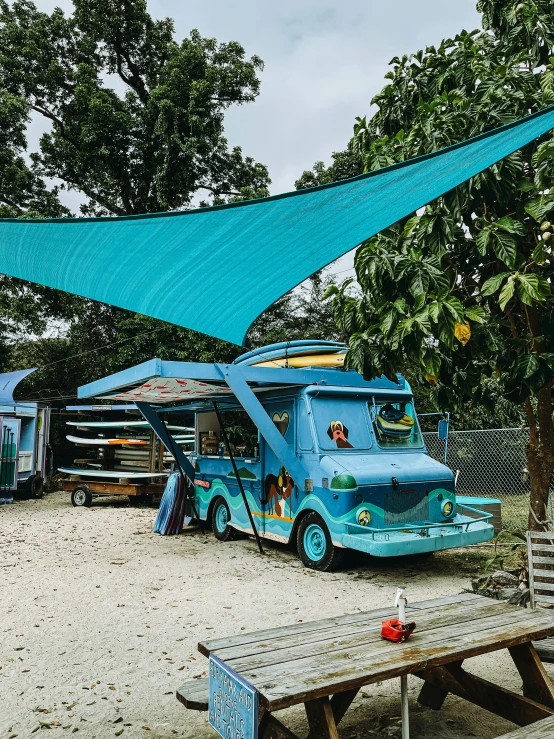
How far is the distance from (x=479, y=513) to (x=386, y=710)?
4465 millimetres

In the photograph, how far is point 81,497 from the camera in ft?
45.9

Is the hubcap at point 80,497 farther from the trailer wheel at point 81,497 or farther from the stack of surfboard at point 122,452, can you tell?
the stack of surfboard at point 122,452

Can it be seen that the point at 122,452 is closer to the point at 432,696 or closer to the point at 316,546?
the point at 316,546

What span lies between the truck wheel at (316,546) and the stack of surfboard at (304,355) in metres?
2.03

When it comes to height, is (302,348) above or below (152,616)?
above

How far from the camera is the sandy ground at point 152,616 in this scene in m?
3.37

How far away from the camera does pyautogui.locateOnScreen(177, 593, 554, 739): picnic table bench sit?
2.35m

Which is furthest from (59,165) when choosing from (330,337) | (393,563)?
(393,563)

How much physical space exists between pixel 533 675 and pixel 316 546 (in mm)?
4203

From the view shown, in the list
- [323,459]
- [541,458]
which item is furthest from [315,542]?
[541,458]

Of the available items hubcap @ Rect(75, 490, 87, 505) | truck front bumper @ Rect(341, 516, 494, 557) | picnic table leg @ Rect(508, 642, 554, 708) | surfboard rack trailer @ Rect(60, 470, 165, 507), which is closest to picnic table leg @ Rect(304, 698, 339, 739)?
picnic table leg @ Rect(508, 642, 554, 708)

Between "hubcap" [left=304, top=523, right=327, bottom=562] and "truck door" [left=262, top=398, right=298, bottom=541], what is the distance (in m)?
0.32

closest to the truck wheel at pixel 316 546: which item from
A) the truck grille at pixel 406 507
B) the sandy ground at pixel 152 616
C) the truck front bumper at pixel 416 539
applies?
the sandy ground at pixel 152 616

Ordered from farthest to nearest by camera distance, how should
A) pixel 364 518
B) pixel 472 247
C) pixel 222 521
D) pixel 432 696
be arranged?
pixel 222 521, pixel 364 518, pixel 472 247, pixel 432 696
